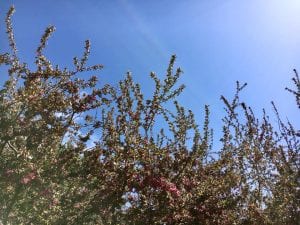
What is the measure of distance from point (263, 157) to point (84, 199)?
11.2ft

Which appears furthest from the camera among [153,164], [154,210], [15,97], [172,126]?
[172,126]

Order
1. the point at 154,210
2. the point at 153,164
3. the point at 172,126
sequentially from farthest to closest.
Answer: the point at 172,126 → the point at 153,164 → the point at 154,210

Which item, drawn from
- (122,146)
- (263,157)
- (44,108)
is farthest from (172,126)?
(44,108)

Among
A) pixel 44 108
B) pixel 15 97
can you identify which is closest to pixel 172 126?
pixel 44 108

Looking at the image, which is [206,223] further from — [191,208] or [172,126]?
[172,126]

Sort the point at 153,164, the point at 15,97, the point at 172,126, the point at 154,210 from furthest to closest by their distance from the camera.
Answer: the point at 172,126, the point at 153,164, the point at 154,210, the point at 15,97

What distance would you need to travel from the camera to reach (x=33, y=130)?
6.70 metres

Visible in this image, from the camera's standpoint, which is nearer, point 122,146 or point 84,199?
point 122,146

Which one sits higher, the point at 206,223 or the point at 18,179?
the point at 18,179

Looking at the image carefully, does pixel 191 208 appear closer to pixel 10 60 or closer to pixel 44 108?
pixel 44 108

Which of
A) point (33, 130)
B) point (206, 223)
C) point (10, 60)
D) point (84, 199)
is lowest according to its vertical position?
point (206, 223)

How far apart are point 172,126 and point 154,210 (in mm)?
1710

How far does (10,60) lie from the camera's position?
688 centimetres

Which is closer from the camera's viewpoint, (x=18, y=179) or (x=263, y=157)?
(x=18, y=179)
